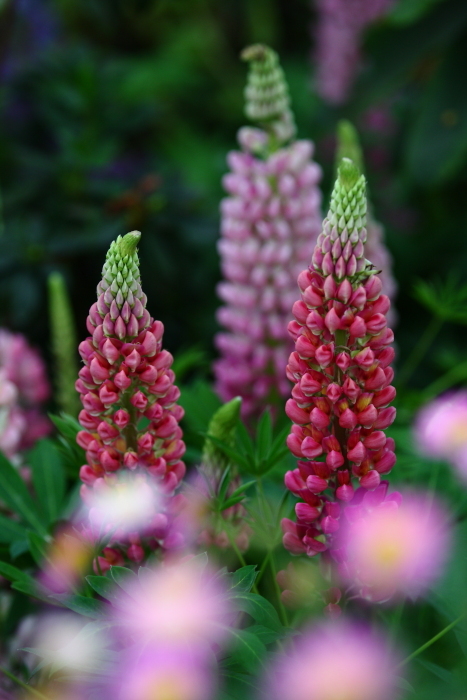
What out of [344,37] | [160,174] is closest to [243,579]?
[160,174]

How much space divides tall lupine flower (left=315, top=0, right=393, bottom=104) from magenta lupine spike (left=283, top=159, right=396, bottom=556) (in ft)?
6.15

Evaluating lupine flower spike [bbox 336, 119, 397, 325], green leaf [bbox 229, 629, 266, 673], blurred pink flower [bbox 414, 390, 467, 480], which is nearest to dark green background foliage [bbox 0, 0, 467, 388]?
lupine flower spike [bbox 336, 119, 397, 325]

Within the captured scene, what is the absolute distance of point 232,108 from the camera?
343 cm

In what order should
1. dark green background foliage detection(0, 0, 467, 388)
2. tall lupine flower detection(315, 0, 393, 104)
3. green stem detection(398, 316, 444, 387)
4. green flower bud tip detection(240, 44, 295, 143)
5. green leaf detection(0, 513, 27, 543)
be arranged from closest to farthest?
green leaf detection(0, 513, 27, 543) < green flower bud tip detection(240, 44, 295, 143) < green stem detection(398, 316, 444, 387) < dark green background foliage detection(0, 0, 467, 388) < tall lupine flower detection(315, 0, 393, 104)

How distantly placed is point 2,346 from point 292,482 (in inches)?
24.7

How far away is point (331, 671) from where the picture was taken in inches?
20.0

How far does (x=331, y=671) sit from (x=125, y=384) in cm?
23

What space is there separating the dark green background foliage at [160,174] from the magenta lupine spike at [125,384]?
0.74 m

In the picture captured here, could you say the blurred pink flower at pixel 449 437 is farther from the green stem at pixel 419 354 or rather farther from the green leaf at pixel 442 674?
the green stem at pixel 419 354

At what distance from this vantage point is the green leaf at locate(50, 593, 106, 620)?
0.51 metres

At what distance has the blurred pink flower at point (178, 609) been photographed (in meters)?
0.48

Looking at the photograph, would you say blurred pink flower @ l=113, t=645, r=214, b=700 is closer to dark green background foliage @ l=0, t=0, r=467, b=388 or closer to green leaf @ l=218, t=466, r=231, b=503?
green leaf @ l=218, t=466, r=231, b=503

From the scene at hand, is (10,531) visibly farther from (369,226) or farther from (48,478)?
(369,226)

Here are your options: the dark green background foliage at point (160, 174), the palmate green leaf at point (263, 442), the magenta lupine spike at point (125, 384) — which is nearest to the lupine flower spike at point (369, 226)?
the dark green background foliage at point (160, 174)
